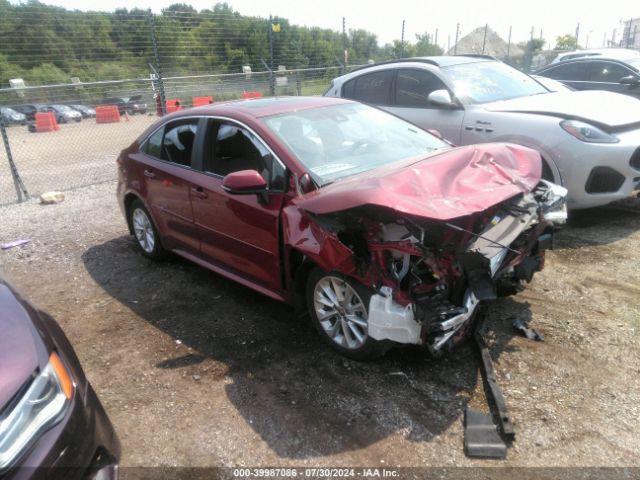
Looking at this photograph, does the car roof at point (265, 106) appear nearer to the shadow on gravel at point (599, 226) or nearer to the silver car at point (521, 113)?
the silver car at point (521, 113)

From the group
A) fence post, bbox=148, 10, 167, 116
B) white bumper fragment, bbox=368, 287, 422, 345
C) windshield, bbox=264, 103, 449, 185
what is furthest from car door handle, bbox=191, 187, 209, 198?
fence post, bbox=148, 10, 167, 116

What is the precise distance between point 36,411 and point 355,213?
1834mm

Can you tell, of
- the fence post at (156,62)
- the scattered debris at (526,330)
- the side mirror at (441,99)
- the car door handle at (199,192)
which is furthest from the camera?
the fence post at (156,62)

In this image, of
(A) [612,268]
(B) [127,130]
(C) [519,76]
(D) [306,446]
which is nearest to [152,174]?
(D) [306,446]

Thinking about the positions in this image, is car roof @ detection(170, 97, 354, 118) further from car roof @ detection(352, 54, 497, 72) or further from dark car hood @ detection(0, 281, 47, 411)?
car roof @ detection(352, 54, 497, 72)

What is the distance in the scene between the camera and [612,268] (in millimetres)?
4445

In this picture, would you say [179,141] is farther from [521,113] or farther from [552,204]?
[521,113]

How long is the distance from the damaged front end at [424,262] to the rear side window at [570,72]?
8298mm

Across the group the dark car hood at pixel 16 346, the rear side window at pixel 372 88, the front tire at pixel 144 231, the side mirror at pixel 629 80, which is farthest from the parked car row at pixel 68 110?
the side mirror at pixel 629 80

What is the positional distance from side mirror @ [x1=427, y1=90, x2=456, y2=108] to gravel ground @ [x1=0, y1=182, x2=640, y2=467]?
2.04 metres

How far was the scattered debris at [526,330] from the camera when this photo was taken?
3484mm

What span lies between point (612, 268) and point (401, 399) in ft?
8.66

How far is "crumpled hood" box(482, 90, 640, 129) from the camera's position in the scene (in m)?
5.13

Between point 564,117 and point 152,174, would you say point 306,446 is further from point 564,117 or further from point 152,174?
point 564,117
